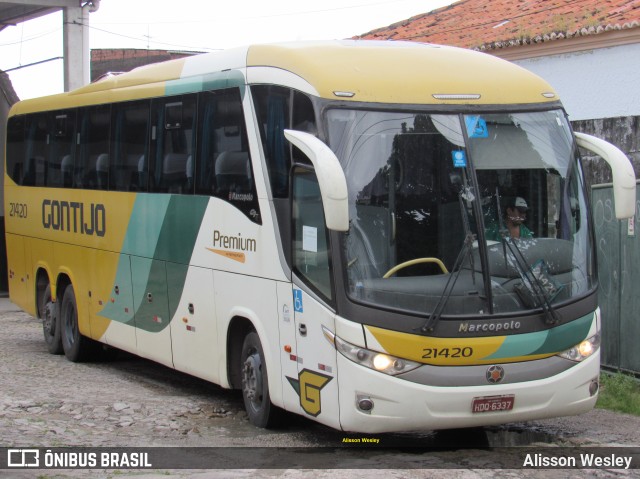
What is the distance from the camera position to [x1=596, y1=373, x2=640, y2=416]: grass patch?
10.5 m

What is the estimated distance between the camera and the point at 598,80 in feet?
59.8

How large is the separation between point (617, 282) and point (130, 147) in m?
5.74

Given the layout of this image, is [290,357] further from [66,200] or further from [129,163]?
[66,200]

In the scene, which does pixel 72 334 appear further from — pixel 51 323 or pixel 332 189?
pixel 332 189

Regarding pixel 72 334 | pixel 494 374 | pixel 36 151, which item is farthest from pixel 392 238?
pixel 36 151

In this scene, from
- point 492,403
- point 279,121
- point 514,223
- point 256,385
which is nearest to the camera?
point 492,403

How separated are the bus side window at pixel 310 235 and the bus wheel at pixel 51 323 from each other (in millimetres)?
7167

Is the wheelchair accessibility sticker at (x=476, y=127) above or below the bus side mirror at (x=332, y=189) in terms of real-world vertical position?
above

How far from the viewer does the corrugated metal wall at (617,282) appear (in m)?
11.4

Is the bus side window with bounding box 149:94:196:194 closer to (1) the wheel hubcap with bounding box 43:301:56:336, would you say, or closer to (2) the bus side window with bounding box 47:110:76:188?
(2) the bus side window with bounding box 47:110:76:188

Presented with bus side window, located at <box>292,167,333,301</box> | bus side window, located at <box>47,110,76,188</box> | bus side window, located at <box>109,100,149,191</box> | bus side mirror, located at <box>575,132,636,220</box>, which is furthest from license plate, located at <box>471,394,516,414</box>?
bus side window, located at <box>47,110,76,188</box>

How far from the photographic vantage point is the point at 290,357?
8875mm

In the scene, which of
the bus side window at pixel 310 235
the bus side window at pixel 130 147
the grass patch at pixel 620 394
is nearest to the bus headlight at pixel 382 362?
the bus side window at pixel 310 235

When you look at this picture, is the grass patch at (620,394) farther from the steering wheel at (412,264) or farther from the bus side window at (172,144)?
the bus side window at (172,144)
